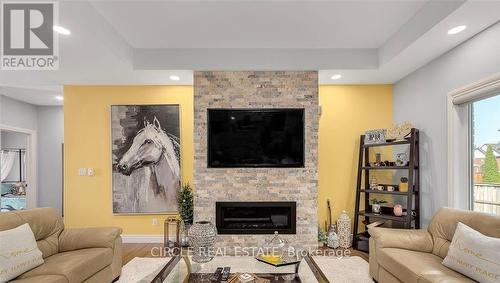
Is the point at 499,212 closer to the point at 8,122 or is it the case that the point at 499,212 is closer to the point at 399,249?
the point at 399,249

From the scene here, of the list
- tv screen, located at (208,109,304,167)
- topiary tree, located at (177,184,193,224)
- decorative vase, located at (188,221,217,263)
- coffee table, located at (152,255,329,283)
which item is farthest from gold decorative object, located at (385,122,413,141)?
topiary tree, located at (177,184,193,224)

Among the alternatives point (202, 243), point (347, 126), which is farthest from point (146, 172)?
point (347, 126)

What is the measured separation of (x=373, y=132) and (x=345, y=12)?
2060 mm

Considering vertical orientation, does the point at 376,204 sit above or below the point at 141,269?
above

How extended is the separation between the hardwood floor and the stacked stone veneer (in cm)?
40

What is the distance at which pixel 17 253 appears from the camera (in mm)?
2361

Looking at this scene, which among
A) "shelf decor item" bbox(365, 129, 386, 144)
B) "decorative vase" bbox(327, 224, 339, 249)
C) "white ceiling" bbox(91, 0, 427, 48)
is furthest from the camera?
"decorative vase" bbox(327, 224, 339, 249)

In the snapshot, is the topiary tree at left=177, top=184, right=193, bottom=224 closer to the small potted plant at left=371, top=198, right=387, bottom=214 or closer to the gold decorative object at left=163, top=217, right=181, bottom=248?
the gold decorative object at left=163, top=217, right=181, bottom=248

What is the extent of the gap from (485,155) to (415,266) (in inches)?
63.5

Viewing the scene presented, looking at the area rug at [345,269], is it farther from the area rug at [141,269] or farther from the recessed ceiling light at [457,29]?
the recessed ceiling light at [457,29]

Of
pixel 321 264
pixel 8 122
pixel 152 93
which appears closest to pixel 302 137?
pixel 321 264

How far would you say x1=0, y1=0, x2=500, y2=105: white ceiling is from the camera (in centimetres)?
287

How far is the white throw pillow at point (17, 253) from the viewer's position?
7.32ft

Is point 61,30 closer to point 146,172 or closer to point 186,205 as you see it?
point 146,172
